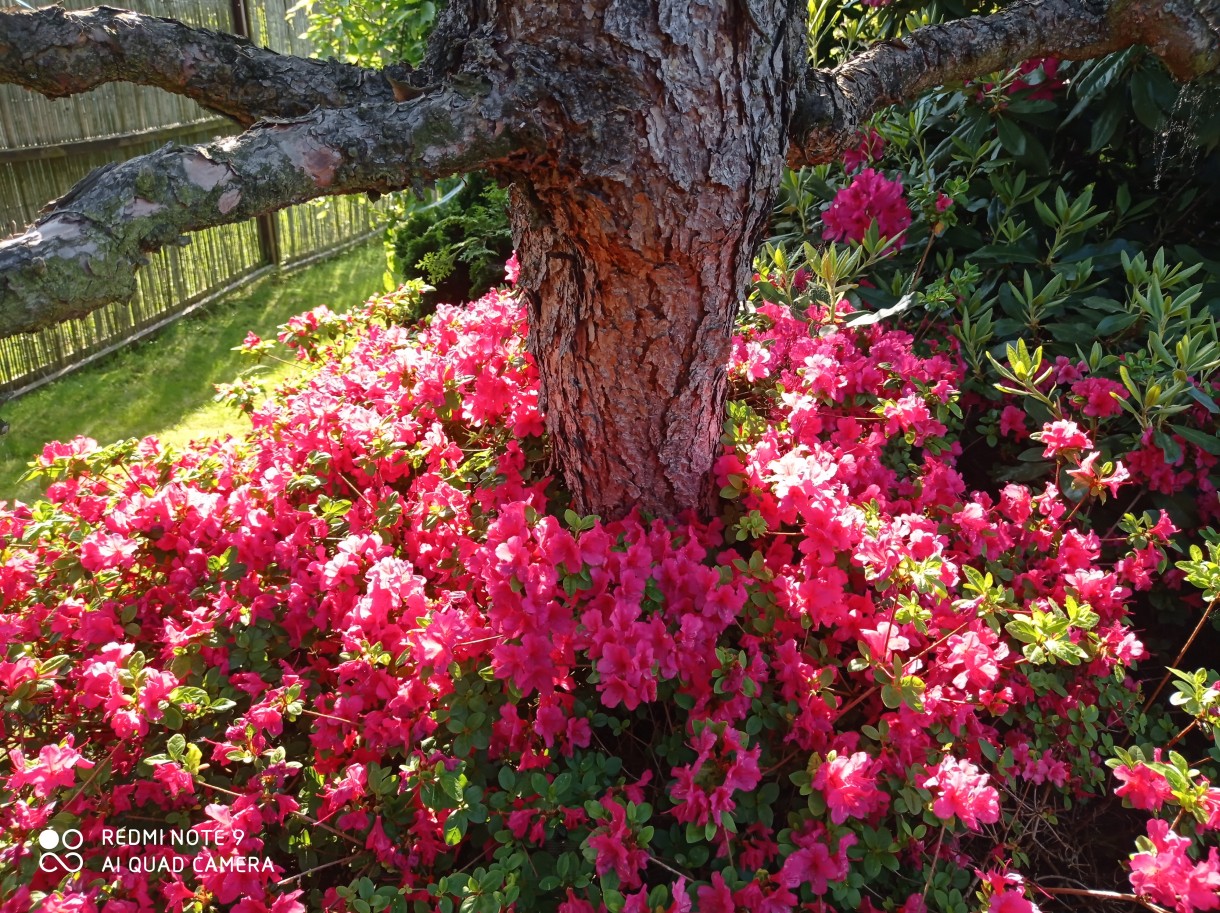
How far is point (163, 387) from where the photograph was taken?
4453 millimetres

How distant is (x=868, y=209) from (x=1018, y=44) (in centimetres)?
73

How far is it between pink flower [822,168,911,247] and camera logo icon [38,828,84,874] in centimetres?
224

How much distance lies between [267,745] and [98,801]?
0.27m

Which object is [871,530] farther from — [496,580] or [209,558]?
[209,558]

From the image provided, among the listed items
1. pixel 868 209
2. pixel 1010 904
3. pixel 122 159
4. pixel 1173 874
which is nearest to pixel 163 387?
pixel 122 159

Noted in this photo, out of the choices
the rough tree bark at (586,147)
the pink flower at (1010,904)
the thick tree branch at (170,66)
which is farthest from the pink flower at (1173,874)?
the thick tree branch at (170,66)

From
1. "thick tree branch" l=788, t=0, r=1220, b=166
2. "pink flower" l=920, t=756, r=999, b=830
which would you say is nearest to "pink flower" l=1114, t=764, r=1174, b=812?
"pink flower" l=920, t=756, r=999, b=830

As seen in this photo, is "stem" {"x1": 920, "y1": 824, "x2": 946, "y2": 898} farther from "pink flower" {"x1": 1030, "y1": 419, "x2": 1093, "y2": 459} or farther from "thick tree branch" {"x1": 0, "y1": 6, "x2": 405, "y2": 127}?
"thick tree branch" {"x1": 0, "y1": 6, "x2": 405, "y2": 127}

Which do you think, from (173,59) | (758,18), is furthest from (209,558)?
(758,18)

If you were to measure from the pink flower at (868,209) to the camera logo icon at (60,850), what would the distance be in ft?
7.36

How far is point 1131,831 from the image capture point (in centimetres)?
165

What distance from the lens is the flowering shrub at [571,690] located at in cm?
121

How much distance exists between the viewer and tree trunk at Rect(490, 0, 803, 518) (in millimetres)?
1193

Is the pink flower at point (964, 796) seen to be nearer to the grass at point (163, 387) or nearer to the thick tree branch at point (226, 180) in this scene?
the thick tree branch at point (226, 180)
